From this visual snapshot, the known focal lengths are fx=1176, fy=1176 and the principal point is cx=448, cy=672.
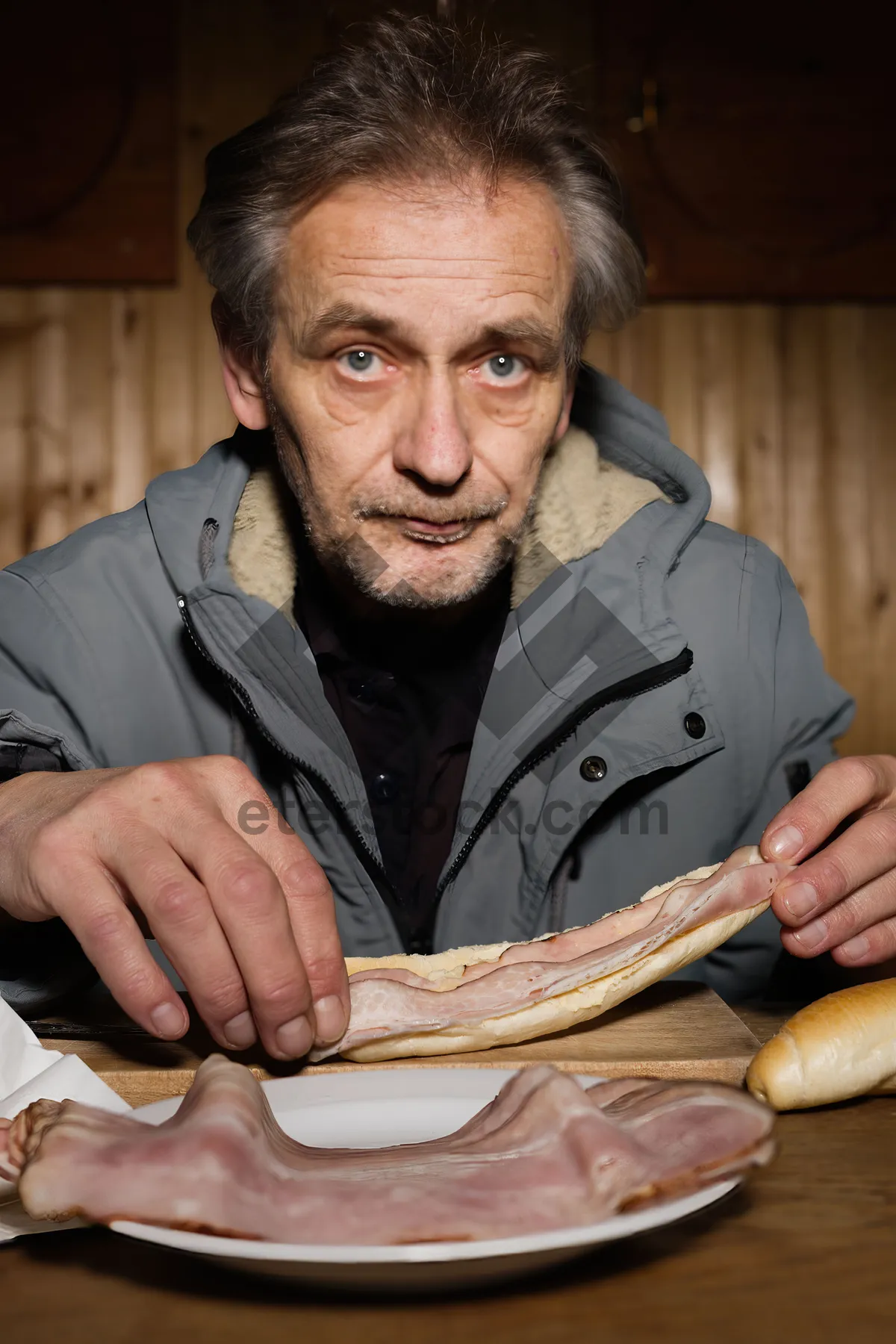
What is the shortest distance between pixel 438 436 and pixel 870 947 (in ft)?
2.52

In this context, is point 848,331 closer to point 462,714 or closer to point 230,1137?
point 462,714

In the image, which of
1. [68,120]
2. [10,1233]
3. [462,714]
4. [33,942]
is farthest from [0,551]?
[10,1233]

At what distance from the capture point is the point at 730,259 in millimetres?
3693

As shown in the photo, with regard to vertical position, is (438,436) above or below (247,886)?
above

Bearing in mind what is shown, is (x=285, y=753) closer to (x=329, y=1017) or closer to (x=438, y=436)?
(x=438, y=436)

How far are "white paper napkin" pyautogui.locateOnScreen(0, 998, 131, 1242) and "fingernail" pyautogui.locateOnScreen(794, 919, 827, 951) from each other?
60 centimetres

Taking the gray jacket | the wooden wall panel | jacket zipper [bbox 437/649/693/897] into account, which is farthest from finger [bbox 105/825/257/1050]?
the wooden wall panel

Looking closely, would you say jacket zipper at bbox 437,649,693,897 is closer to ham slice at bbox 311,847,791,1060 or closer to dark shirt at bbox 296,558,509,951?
dark shirt at bbox 296,558,509,951

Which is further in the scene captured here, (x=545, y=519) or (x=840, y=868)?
(x=545, y=519)

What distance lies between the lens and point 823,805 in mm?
1078

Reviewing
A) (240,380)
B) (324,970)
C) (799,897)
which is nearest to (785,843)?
(799,897)

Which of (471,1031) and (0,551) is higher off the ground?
(471,1031)

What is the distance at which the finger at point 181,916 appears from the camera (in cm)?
89

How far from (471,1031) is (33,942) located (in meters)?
0.46
